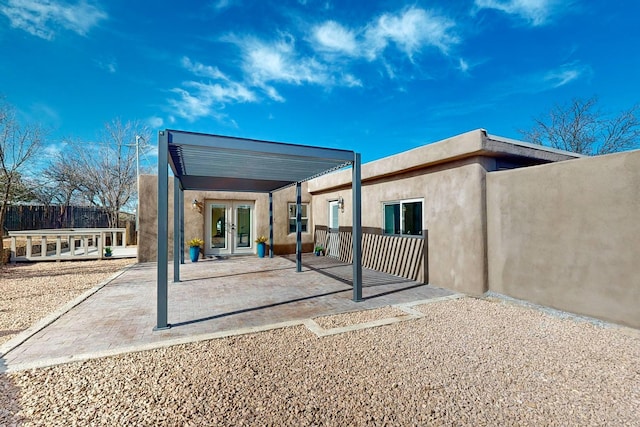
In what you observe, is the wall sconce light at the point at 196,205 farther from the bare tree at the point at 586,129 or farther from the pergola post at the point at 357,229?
the bare tree at the point at 586,129

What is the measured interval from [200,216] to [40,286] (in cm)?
502

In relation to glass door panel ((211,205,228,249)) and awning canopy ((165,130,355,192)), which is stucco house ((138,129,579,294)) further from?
awning canopy ((165,130,355,192))

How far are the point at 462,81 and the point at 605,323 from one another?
11.5 m

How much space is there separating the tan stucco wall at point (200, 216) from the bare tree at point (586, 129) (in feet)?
53.9

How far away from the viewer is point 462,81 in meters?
12.4

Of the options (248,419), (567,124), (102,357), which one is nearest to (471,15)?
(248,419)

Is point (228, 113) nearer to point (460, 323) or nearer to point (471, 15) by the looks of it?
point (471, 15)

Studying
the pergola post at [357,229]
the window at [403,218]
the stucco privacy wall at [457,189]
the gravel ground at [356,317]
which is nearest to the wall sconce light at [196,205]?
the window at [403,218]

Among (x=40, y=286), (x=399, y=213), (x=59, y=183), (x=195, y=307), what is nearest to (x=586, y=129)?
(x=399, y=213)

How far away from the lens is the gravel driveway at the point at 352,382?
2.10 meters

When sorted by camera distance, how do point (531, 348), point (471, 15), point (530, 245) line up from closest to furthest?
1. point (531, 348)
2. point (530, 245)
3. point (471, 15)

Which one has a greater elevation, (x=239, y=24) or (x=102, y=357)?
(x=239, y=24)

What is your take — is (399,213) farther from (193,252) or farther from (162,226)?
(193,252)

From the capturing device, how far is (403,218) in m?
7.30
